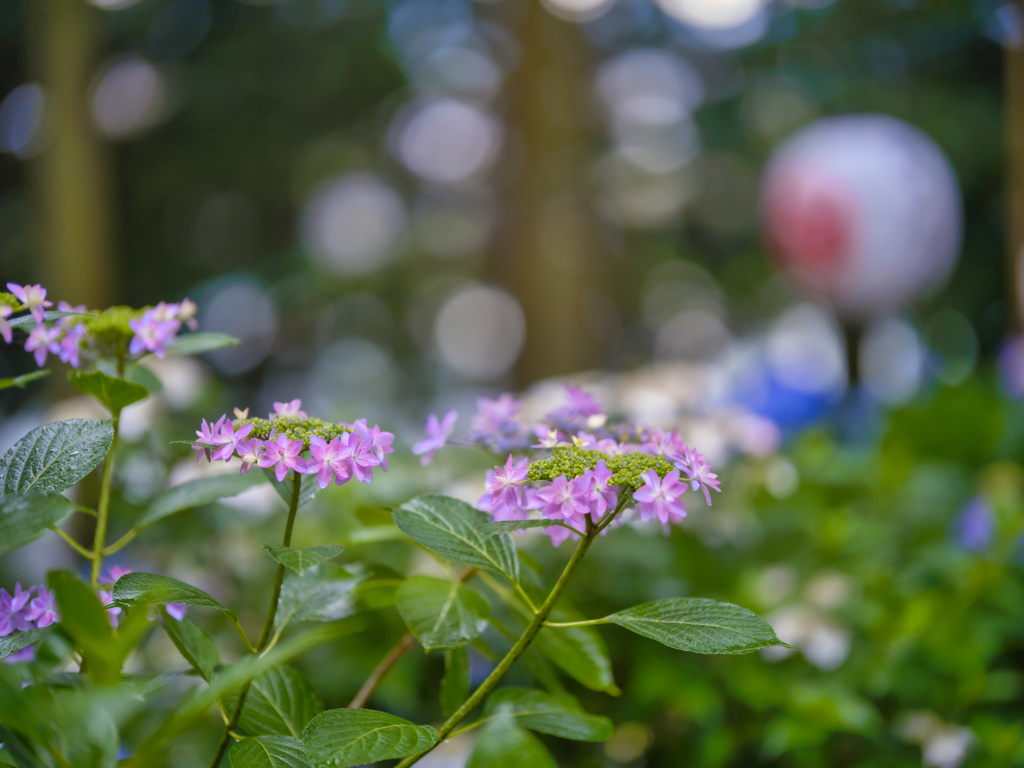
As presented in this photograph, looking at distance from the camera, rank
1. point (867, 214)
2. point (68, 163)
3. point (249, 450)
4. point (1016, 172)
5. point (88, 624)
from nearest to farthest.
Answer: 1. point (88, 624)
2. point (249, 450)
3. point (867, 214)
4. point (1016, 172)
5. point (68, 163)

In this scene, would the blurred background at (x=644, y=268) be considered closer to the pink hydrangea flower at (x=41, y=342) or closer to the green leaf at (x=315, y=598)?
the green leaf at (x=315, y=598)

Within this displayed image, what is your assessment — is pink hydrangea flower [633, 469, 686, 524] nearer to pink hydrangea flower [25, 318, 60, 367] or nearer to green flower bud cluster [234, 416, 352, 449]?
green flower bud cluster [234, 416, 352, 449]

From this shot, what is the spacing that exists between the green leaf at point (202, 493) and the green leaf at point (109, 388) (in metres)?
0.09

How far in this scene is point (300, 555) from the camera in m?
0.38

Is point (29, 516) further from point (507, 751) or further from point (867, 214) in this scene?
point (867, 214)

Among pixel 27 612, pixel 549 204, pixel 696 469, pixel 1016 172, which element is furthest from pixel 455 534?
pixel 549 204

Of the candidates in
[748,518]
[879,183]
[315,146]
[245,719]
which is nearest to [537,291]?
[879,183]

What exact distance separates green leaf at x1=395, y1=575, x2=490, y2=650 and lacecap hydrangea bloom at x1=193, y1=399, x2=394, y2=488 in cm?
10

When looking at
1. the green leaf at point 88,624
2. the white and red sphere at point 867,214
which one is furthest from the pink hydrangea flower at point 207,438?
the white and red sphere at point 867,214

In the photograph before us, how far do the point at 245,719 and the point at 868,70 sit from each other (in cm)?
539

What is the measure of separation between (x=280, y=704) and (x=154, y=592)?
135 mm

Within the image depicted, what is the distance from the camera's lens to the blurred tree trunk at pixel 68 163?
12.8ft

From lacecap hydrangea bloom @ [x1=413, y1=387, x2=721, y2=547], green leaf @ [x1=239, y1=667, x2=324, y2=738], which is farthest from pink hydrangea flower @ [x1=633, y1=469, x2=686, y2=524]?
green leaf @ [x1=239, y1=667, x2=324, y2=738]

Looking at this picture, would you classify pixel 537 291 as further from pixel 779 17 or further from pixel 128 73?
pixel 128 73
